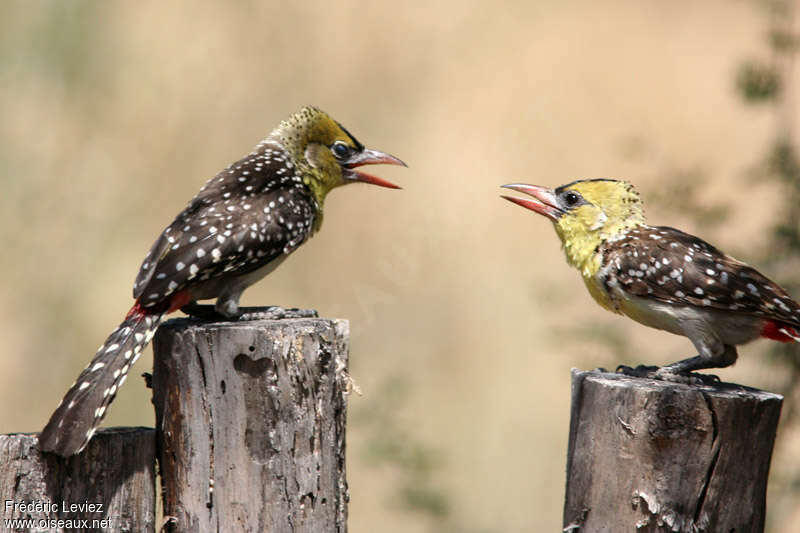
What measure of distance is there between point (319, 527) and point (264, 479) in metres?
0.30

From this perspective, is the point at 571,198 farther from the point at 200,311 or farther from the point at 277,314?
the point at 200,311

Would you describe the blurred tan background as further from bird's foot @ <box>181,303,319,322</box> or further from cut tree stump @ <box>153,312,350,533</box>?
cut tree stump @ <box>153,312,350,533</box>

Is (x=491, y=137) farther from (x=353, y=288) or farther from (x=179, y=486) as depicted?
(x=179, y=486)

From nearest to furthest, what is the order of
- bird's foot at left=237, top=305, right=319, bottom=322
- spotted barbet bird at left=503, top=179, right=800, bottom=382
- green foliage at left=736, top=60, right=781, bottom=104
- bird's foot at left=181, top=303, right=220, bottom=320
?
spotted barbet bird at left=503, top=179, right=800, bottom=382, bird's foot at left=237, top=305, right=319, bottom=322, bird's foot at left=181, top=303, right=220, bottom=320, green foliage at left=736, top=60, right=781, bottom=104

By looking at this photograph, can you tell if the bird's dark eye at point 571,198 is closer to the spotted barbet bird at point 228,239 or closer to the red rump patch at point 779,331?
the spotted barbet bird at point 228,239

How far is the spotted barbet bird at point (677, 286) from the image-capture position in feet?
15.6

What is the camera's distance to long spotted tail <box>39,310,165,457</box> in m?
3.95

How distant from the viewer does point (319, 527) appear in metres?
4.23

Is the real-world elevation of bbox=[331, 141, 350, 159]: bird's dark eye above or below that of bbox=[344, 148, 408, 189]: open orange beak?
above

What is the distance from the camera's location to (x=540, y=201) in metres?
5.68

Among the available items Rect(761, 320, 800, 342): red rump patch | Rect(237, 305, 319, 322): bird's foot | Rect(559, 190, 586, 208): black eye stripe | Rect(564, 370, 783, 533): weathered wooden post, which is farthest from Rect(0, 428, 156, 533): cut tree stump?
Rect(761, 320, 800, 342): red rump patch

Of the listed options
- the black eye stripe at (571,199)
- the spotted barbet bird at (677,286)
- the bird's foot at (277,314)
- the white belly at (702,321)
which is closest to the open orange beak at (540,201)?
the black eye stripe at (571,199)

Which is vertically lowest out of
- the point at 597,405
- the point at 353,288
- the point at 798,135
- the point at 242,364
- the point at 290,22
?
the point at 597,405

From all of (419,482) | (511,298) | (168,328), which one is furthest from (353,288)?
(168,328)
